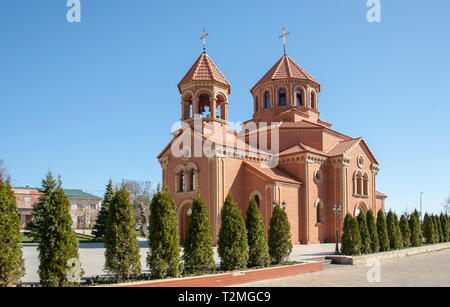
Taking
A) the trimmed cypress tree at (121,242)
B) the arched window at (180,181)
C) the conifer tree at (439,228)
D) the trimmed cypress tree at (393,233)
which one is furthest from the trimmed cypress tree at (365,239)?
the conifer tree at (439,228)

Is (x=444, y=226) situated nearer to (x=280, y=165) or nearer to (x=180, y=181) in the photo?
(x=280, y=165)

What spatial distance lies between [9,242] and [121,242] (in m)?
2.57

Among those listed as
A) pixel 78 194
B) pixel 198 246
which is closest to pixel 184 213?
pixel 198 246

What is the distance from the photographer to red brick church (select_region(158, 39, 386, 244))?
2350 centimetres

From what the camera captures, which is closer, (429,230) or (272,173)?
(272,173)

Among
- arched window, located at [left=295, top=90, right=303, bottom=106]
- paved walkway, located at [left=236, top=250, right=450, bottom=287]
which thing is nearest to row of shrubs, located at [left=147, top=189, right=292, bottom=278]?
paved walkway, located at [left=236, top=250, right=450, bottom=287]

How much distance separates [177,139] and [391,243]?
14.4 metres

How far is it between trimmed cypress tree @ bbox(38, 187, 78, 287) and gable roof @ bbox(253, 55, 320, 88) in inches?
926

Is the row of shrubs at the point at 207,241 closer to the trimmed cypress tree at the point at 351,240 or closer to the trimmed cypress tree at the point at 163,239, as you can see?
the trimmed cypress tree at the point at 163,239

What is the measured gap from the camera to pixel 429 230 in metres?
26.5

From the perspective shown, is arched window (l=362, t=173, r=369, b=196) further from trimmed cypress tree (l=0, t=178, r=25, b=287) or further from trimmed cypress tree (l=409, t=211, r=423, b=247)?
trimmed cypress tree (l=0, t=178, r=25, b=287)

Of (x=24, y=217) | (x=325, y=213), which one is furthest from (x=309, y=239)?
(x=24, y=217)
